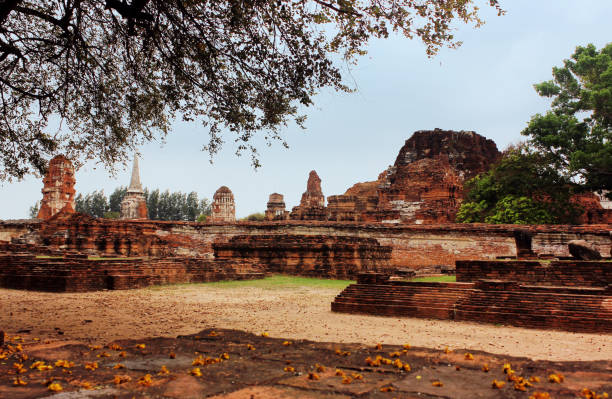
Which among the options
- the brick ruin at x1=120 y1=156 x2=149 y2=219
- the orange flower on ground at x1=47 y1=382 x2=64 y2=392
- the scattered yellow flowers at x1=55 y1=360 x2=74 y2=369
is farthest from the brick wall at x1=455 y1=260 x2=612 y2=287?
the brick ruin at x1=120 y1=156 x2=149 y2=219

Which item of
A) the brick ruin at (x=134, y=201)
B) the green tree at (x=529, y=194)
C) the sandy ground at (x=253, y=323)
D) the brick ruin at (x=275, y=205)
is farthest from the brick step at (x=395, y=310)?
the brick ruin at (x=134, y=201)

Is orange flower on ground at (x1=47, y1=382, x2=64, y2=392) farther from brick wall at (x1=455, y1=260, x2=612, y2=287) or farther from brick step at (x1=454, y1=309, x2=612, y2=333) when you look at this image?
brick wall at (x1=455, y1=260, x2=612, y2=287)

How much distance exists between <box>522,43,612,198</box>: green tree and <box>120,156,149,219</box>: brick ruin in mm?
30194

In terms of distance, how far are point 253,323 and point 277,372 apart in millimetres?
3050

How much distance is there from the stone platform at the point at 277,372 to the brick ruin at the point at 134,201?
123 ft

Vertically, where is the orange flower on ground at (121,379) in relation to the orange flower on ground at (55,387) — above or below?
below

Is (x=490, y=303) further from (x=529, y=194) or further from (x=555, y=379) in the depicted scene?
(x=529, y=194)

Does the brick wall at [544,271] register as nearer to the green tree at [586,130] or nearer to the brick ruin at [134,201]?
the green tree at [586,130]

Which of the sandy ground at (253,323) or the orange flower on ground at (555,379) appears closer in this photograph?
the orange flower on ground at (555,379)

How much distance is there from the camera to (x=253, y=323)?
659 centimetres

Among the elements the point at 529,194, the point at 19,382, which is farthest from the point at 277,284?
the point at 529,194

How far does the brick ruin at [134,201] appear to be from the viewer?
40469 millimetres

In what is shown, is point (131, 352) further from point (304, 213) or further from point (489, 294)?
point (304, 213)

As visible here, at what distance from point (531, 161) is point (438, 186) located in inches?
209
